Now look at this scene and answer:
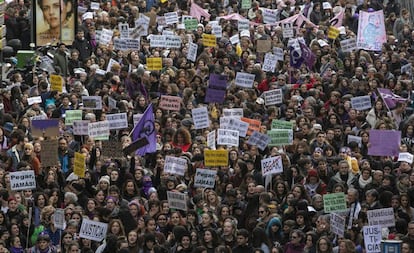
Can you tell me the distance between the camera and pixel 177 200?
2452 centimetres

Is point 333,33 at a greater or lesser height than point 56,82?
greater

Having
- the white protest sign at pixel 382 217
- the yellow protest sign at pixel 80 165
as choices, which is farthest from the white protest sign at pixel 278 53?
the white protest sign at pixel 382 217

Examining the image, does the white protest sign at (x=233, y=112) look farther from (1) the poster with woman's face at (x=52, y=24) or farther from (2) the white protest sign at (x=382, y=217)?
(1) the poster with woman's face at (x=52, y=24)

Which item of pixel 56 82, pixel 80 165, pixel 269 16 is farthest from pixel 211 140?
pixel 269 16

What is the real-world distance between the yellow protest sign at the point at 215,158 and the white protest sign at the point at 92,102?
4231mm

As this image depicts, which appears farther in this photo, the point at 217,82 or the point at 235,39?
the point at 235,39

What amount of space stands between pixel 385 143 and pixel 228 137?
96.3 inches

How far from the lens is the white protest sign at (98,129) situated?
2828cm

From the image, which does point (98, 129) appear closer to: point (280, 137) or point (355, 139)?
point (280, 137)

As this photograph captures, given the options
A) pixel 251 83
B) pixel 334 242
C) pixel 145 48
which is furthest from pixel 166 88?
pixel 334 242

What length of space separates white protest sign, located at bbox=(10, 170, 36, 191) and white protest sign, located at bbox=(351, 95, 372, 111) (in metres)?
6.90

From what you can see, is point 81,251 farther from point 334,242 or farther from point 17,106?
point 17,106

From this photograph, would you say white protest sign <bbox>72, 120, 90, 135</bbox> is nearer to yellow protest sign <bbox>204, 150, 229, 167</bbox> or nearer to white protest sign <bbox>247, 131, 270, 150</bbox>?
white protest sign <bbox>247, 131, 270, 150</bbox>

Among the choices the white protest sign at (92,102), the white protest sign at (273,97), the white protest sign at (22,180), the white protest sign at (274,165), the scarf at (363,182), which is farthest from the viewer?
the white protest sign at (273,97)
